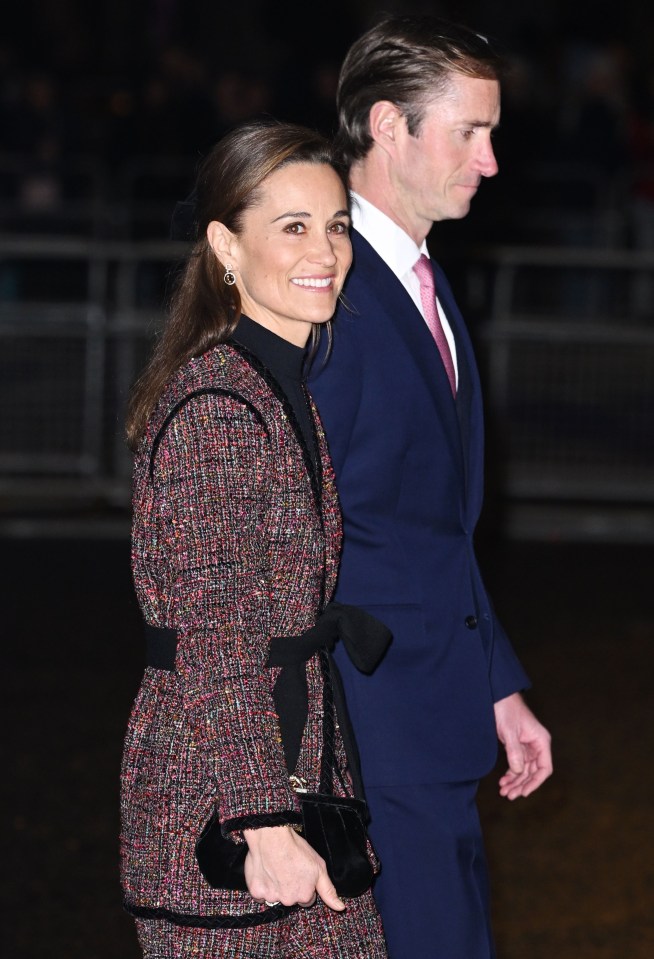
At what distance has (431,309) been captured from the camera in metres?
3.17

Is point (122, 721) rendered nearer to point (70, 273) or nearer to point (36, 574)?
point (36, 574)

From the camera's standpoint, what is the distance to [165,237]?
566 inches

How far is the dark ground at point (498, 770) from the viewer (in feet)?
14.5

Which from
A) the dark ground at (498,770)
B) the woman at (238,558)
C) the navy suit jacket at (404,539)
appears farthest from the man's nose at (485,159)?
the dark ground at (498,770)

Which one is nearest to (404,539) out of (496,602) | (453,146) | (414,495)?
(414,495)

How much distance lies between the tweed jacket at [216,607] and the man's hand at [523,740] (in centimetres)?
87

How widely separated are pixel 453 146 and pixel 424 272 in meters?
0.27

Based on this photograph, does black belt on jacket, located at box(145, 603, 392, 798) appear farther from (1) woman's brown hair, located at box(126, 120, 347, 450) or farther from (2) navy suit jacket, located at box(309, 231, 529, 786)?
(1) woman's brown hair, located at box(126, 120, 347, 450)

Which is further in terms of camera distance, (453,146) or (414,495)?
(453,146)

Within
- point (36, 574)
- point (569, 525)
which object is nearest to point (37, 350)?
point (36, 574)

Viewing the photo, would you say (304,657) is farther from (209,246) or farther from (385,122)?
(385,122)

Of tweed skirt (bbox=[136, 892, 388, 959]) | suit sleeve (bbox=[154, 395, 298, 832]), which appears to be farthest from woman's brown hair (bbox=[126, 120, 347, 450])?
tweed skirt (bbox=[136, 892, 388, 959])

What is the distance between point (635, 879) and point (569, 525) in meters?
4.78

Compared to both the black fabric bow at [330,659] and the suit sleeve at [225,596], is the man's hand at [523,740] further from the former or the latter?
the suit sleeve at [225,596]
